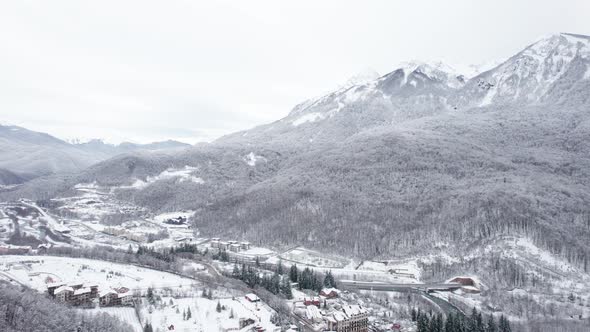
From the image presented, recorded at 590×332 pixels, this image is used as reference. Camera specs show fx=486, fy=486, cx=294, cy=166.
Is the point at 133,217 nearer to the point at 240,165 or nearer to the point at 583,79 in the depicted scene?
the point at 240,165

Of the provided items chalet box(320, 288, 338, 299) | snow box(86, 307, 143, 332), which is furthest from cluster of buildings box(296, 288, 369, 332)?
snow box(86, 307, 143, 332)

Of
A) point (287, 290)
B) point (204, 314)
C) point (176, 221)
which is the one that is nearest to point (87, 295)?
point (204, 314)

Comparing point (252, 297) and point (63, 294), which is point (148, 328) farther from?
point (252, 297)

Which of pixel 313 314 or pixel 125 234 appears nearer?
pixel 313 314

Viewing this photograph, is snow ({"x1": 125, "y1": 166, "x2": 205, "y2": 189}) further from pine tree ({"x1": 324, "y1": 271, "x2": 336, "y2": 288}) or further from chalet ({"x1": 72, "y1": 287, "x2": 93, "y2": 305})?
chalet ({"x1": 72, "y1": 287, "x2": 93, "y2": 305})

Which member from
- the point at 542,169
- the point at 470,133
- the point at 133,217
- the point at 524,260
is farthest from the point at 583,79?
the point at 133,217

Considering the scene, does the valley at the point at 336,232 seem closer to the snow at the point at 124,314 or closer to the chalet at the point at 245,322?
the chalet at the point at 245,322
